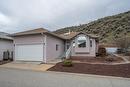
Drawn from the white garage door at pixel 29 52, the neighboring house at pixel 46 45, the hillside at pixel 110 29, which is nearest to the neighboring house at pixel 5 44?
the neighboring house at pixel 46 45

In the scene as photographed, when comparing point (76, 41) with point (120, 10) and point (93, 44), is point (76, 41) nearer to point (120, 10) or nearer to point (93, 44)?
point (93, 44)

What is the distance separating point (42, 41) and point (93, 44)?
8494mm

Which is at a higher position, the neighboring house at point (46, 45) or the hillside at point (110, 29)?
the hillside at point (110, 29)

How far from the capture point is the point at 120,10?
60.3 meters

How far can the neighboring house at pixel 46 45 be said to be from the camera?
17672 mm

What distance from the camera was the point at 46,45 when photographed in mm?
17641

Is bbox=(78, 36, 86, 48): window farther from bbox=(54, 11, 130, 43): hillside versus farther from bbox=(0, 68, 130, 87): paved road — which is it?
bbox=(54, 11, 130, 43): hillside

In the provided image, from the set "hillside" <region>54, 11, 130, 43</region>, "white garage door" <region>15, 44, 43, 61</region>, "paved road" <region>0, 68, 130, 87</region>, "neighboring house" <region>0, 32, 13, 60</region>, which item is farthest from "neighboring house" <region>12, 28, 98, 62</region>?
"hillside" <region>54, 11, 130, 43</region>

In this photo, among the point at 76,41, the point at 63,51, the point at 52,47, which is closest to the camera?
the point at 52,47

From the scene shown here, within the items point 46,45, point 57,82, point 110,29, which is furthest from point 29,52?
point 110,29

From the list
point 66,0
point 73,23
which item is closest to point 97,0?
point 66,0

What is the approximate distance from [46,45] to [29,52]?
2637 mm

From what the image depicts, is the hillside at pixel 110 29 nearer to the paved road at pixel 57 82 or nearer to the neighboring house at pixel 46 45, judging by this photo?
the neighboring house at pixel 46 45

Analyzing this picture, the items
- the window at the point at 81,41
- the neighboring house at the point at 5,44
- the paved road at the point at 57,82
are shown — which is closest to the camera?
the paved road at the point at 57,82
